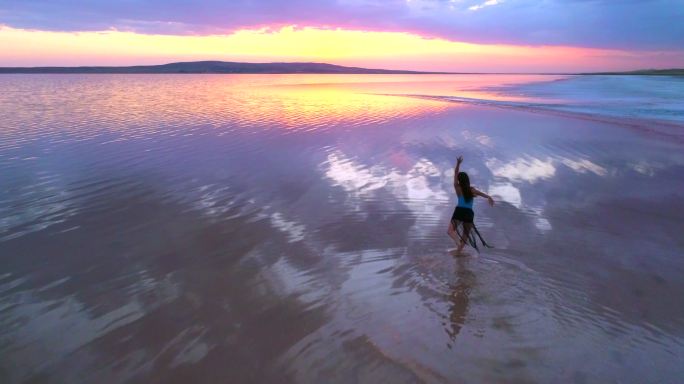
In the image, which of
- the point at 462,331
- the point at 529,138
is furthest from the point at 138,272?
the point at 529,138

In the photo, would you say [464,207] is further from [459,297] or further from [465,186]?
[459,297]

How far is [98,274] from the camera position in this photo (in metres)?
6.85

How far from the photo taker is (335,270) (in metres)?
7.01

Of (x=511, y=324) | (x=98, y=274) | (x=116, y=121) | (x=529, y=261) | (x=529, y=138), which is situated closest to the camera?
(x=511, y=324)

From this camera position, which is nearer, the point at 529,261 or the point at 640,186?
the point at 529,261

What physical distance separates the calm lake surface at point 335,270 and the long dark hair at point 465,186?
3.32 feet

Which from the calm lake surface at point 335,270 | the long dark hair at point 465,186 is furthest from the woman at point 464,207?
the calm lake surface at point 335,270

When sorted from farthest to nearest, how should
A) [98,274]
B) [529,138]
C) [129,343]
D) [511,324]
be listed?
[529,138], [98,274], [511,324], [129,343]

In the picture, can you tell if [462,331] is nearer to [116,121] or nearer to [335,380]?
[335,380]

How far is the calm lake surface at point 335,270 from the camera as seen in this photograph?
4.85 m

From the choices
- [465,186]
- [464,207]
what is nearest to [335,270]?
[464,207]

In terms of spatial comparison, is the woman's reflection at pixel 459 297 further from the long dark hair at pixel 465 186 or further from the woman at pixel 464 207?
the long dark hair at pixel 465 186

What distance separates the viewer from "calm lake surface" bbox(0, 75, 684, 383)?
191 inches

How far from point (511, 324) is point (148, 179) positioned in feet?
33.9
